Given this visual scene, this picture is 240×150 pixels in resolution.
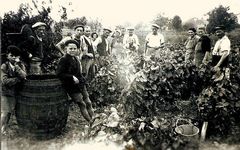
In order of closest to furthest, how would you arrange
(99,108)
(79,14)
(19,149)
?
(19,149)
(79,14)
(99,108)

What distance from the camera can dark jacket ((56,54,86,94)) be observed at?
18.1ft

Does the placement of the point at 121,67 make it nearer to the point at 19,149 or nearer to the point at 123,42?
the point at 123,42

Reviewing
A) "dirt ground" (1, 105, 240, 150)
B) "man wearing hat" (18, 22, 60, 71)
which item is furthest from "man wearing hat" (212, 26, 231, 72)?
"man wearing hat" (18, 22, 60, 71)

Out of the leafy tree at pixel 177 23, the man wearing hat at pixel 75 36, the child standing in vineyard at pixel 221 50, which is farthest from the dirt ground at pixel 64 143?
the leafy tree at pixel 177 23

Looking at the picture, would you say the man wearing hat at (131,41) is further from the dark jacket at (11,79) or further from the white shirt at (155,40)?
the dark jacket at (11,79)

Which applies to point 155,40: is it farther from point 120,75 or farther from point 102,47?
point 102,47

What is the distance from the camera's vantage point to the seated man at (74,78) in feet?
18.1

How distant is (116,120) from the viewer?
530 centimetres

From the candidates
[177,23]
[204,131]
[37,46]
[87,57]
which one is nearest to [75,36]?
[87,57]

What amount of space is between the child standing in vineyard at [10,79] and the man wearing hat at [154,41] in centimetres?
235

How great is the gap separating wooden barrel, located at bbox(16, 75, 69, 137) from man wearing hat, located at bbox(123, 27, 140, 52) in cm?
159

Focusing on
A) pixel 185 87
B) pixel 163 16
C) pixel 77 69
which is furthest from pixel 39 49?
pixel 185 87

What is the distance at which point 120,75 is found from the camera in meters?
6.36

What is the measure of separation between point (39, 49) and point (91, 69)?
1049mm
